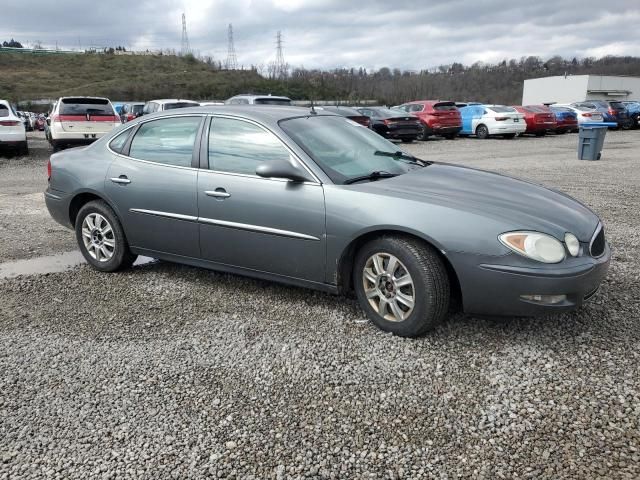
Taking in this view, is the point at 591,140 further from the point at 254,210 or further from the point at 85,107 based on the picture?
the point at 85,107

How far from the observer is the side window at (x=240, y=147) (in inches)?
167

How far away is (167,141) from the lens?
15.8ft

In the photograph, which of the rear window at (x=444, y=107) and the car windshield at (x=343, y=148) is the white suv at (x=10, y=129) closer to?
the car windshield at (x=343, y=148)

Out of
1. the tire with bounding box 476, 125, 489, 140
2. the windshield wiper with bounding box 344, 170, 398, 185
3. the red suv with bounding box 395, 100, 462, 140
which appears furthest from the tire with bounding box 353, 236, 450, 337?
the tire with bounding box 476, 125, 489, 140

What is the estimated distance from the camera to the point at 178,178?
4574 millimetres

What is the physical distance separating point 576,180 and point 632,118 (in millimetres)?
19691

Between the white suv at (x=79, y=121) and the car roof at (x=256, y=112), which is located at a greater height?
the car roof at (x=256, y=112)

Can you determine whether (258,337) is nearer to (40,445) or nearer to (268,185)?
(268,185)

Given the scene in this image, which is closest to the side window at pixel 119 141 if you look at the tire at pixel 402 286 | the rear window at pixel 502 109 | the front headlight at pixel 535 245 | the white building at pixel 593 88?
the tire at pixel 402 286

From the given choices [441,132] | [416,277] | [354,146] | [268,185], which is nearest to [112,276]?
[268,185]

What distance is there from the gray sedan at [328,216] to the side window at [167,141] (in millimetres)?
13

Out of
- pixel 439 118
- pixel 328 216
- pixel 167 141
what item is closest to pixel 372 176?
pixel 328 216

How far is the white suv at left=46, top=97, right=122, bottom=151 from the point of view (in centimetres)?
1551

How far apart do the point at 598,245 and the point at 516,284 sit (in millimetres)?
832
